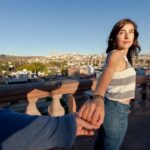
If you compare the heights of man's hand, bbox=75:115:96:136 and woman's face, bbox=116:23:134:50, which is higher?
woman's face, bbox=116:23:134:50

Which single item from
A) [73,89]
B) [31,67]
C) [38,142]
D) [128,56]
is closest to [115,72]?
[128,56]

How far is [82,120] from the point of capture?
132 centimetres

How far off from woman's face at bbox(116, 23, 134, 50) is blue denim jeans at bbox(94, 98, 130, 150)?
48cm

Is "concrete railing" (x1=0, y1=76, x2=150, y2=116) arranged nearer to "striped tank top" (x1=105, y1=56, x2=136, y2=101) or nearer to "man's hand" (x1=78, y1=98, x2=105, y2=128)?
"striped tank top" (x1=105, y1=56, x2=136, y2=101)

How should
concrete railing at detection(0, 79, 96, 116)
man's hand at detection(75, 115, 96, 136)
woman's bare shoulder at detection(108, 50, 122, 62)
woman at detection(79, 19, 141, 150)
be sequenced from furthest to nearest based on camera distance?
1. concrete railing at detection(0, 79, 96, 116)
2. woman at detection(79, 19, 141, 150)
3. woman's bare shoulder at detection(108, 50, 122, 62)
4. man's hand at detection(75, 115, 96, 136)

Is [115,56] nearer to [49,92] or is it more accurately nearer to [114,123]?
[114,123]

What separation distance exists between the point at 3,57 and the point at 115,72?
15650 cm

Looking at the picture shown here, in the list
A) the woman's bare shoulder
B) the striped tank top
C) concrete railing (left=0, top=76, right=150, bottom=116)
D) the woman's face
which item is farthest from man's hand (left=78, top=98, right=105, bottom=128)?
concrete railing (left=0, top=76, right=150, bottom=116)

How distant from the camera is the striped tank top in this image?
2.83m

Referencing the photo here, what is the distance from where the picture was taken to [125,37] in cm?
288

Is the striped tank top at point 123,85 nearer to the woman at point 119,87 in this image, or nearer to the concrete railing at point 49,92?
the woman at point 119,87

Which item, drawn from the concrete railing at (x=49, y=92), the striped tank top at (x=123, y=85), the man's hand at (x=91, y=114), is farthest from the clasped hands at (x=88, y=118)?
the concrete railing at (x=49, y=92)

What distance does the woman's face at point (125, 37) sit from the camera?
2.88 meters

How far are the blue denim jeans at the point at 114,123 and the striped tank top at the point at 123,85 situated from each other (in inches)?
2.3
